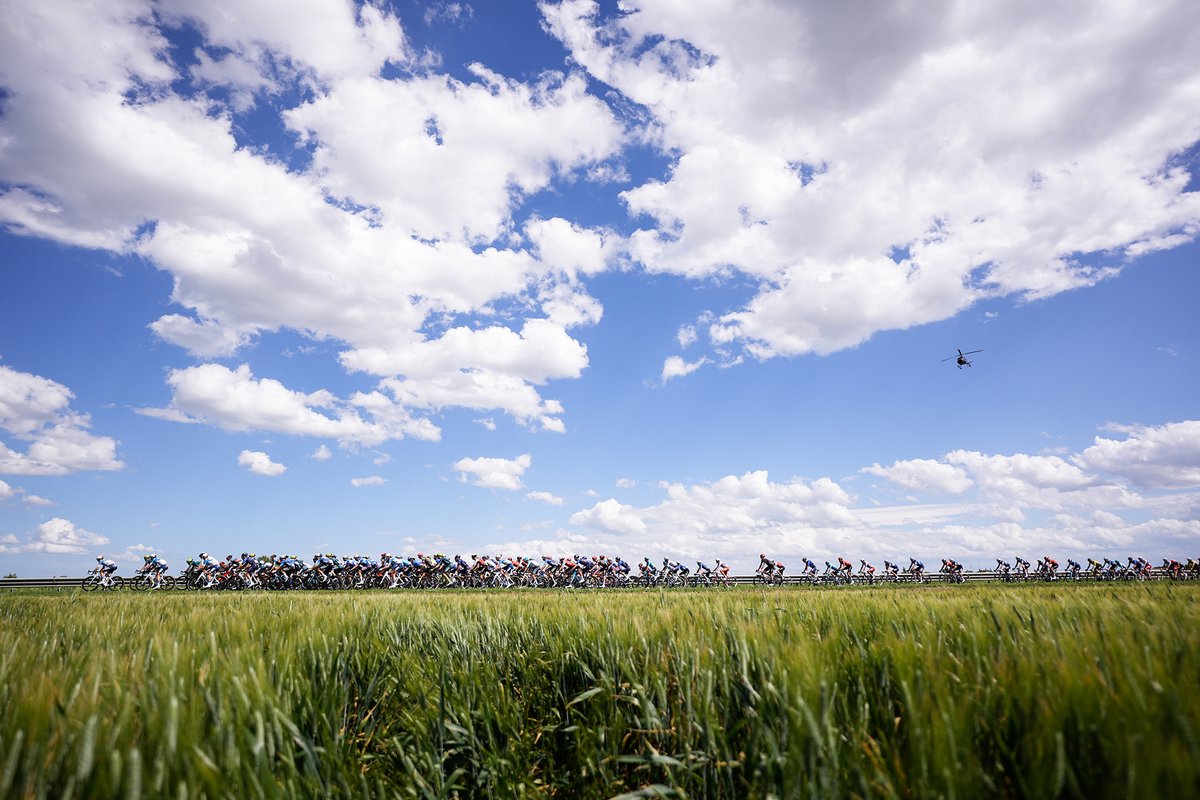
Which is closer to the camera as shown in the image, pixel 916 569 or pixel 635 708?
pixel 635 708

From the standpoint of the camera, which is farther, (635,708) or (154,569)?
(154,569)

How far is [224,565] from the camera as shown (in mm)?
40000

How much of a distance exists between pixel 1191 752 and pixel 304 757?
396cm

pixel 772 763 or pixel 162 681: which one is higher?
pixel 162 681

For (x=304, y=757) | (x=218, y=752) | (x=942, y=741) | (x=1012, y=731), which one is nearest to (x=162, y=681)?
(x=218, y=752)

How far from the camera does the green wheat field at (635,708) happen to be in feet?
6.40

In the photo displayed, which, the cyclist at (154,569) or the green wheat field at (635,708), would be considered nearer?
the green wheat field at (635,708)

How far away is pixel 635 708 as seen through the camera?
13.6 ft

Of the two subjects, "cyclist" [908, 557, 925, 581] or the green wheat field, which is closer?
the green wheat field

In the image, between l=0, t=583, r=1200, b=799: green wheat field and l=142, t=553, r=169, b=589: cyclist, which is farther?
l=142, t=553, r=169, b=589: cyclist

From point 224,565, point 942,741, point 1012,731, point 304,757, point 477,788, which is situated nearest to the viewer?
point 942,741

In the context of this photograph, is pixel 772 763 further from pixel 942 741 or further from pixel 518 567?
pixel 518 567

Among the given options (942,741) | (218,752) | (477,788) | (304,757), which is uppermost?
(942,741)

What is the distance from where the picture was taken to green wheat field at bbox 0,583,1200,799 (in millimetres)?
1949
